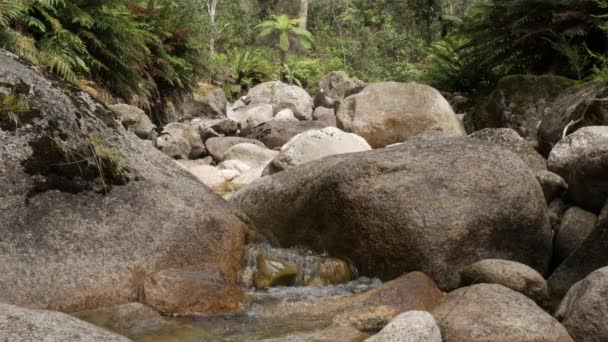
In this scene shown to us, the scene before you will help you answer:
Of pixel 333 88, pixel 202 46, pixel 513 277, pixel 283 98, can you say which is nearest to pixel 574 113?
pixel 513 277

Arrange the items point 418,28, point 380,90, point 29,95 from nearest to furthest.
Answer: point 29,95, point 380,90, point 418,28

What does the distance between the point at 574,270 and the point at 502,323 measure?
4.11ft

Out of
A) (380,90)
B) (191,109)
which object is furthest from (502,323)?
(191,109)

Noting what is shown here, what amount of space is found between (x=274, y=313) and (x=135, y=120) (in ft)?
22.0

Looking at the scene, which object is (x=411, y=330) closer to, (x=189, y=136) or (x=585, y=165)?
(x=585, y=165)

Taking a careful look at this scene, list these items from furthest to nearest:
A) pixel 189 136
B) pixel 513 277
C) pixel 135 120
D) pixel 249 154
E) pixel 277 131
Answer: pixel 277 131 < pixel 189 136 < pixel 249 154 < pixel 135 120 < pixel 513 277

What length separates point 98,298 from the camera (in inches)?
147

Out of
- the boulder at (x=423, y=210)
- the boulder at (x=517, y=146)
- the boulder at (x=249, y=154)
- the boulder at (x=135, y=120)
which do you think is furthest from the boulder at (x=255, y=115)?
the boulder at (x=423, y=210)

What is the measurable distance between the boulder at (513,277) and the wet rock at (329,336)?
115 cm

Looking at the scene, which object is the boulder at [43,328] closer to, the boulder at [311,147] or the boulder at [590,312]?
the boulder at [590,312]

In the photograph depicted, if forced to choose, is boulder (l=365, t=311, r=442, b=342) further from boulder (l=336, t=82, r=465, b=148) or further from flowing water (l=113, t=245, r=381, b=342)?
boulder (l=336, t=82, r=465, b=148)

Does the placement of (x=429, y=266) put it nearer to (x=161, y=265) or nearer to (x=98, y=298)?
(x=161, y=265)

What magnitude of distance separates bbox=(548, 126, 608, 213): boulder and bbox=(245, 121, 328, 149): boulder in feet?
20.3

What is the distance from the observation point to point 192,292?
12.9ft
